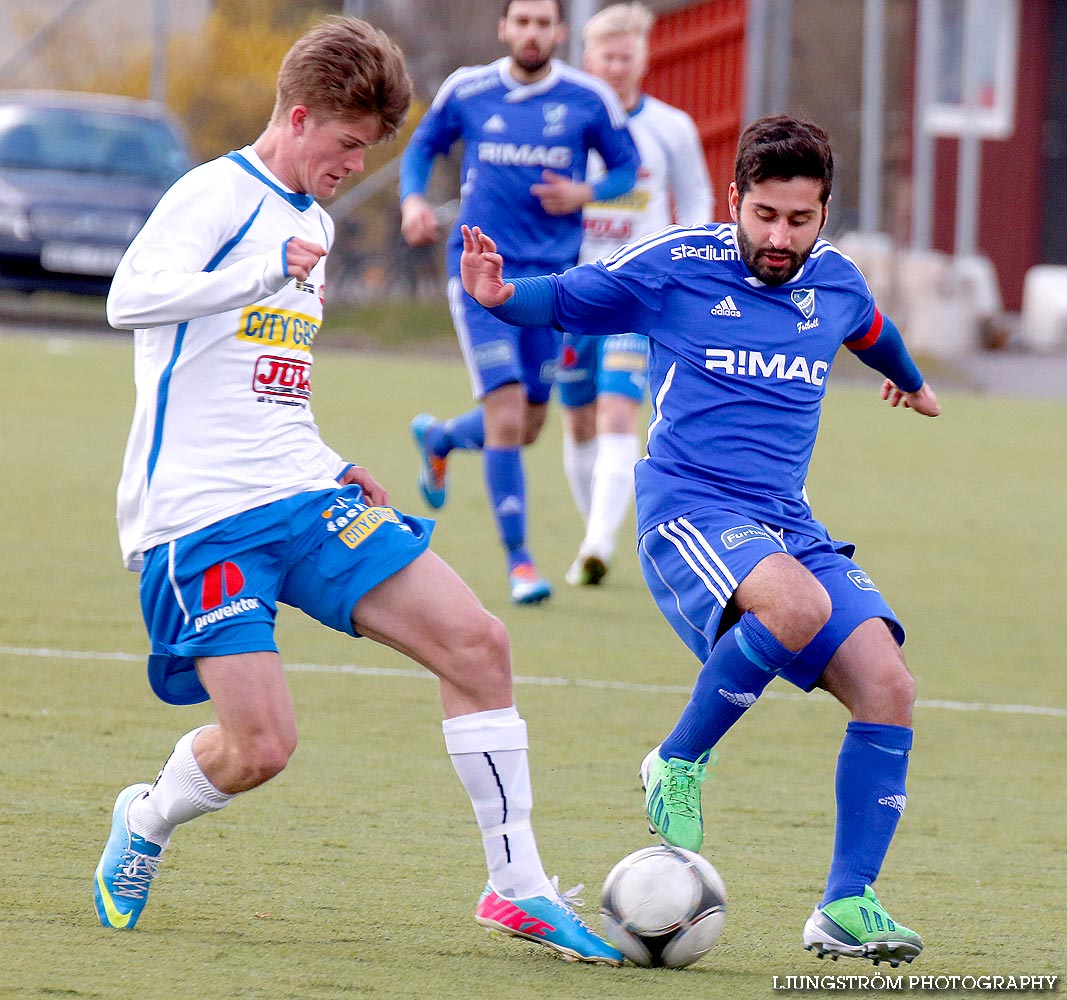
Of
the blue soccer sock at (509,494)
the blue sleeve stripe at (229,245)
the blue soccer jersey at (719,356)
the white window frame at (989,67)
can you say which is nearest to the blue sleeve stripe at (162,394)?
the blue sleeve stripe at (229,245)

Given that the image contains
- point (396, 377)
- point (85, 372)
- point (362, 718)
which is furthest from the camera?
point (396, 377)

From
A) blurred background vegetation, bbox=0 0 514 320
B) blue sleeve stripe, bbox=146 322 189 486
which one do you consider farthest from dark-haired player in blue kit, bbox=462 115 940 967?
blurred background vegetation, bbox=0 0 514 320

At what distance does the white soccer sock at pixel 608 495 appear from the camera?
8.10 meters

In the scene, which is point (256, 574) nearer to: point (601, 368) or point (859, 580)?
point (859, 580)

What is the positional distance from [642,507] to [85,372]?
11.5 metres

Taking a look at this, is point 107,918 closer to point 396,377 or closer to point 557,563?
Result: point 557,563

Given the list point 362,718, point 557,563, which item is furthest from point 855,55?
point 362,718

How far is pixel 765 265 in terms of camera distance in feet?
13.5

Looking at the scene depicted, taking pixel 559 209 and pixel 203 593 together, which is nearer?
pixel 203 593

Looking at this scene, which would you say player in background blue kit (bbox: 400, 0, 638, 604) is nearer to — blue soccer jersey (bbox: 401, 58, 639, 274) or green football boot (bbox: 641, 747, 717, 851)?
blue soccer jersey (bbox: 401, 58, 639, 274)

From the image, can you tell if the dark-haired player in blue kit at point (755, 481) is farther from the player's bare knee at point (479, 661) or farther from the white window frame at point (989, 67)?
the white window frame at point (989, 67)

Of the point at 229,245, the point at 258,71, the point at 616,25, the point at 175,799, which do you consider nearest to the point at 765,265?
the point at 229,245

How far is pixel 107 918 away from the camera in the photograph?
3.68 metres

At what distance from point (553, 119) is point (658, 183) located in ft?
4.55
